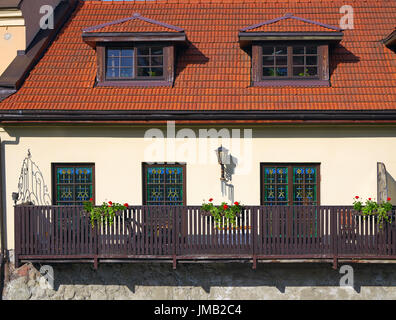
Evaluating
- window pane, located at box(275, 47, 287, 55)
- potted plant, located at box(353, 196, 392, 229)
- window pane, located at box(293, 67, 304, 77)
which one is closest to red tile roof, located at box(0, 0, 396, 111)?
window pane, located at box(293, 67, 304, 77)

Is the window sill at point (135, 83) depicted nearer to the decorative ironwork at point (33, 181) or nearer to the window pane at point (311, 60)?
the decorative ironwork at point (33, 181)

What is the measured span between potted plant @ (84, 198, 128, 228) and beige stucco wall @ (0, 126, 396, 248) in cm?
109

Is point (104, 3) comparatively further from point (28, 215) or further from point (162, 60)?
point (28, 215)

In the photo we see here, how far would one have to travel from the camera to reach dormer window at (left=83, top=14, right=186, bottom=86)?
12.9 metres

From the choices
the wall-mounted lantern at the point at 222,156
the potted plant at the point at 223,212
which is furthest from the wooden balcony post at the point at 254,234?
the wall-mounted lantern at the point at 222,156

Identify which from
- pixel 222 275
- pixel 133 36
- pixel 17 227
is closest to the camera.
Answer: pixel 17 227

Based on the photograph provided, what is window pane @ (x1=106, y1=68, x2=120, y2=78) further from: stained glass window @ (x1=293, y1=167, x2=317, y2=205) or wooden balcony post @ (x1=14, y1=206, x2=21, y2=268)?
stained glass window @ (x1=293, y1=167, x2=317, y2=205)

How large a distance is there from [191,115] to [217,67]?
195 cm

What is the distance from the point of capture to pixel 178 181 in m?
12.6

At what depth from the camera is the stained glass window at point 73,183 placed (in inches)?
500

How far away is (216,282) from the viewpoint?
12352 millimetres

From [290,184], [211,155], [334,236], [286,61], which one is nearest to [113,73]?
[211,155]

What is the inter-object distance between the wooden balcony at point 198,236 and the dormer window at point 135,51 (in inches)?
137

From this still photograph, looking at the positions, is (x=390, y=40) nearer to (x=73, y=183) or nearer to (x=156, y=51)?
(x=156, y=51)
